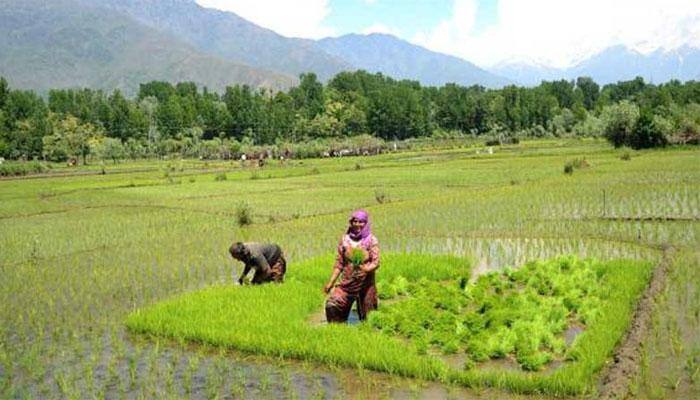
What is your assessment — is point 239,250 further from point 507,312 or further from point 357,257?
point 507,312

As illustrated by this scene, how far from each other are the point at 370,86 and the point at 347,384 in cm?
10568

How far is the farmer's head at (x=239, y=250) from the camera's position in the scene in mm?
9719

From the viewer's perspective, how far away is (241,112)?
8131cm

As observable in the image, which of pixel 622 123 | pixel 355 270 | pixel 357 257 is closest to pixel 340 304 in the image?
pixel 355 270

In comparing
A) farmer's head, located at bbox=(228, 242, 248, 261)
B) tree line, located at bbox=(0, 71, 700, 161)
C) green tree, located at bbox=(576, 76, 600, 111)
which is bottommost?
farmer's head, located at bbox=(228, 242, 248, 261)

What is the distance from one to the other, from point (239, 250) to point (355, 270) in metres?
2.23

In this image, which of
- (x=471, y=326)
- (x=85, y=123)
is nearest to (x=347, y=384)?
(x=471, y=326)

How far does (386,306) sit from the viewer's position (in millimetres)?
9234

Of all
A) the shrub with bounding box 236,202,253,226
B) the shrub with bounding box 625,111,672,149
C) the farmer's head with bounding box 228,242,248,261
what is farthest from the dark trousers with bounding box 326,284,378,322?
the shrub with bounding box 625,111,672,149

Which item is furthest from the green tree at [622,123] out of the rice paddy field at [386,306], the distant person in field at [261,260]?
the distant person in field at [261,260]

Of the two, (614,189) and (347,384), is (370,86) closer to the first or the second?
(614,189)

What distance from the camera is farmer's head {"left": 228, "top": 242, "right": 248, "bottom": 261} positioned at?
31.9 feet

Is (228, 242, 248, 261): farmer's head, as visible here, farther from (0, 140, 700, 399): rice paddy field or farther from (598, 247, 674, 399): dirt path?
(598, 247, 674, 399): dirt path

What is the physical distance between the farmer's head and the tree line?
1619 inches
